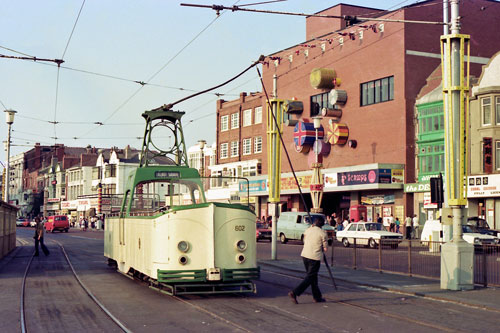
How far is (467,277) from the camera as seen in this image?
50.8ft

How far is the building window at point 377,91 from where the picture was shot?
5116 cm

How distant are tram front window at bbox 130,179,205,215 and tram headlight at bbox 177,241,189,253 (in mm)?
813

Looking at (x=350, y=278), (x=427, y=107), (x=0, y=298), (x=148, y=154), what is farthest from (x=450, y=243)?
(x=427, y=107)

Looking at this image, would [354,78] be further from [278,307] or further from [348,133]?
[278,307]

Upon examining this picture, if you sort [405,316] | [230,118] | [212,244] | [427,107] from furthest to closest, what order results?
[230,118] → [427,107] → [212,244] → [405,316]

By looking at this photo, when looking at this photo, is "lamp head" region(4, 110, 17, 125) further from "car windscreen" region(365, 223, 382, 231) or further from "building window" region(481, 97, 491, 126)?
"building window" region(481, 97, 491, 126)

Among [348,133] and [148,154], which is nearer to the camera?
[148,154]

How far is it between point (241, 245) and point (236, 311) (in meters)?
1.99

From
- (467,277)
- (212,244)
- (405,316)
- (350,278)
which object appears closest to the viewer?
(405,316)

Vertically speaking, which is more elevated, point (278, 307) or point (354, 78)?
point (354, 78)

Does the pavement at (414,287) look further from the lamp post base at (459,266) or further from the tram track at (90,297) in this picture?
the tram track at (90,297)

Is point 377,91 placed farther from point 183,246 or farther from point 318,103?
point 183,246

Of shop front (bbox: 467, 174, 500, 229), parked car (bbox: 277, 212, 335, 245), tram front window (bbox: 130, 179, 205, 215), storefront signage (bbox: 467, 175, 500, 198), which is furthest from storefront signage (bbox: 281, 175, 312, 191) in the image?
tram front window (bbox: 130, 179, 205, 215)

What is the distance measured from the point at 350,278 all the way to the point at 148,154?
6.69 metres
